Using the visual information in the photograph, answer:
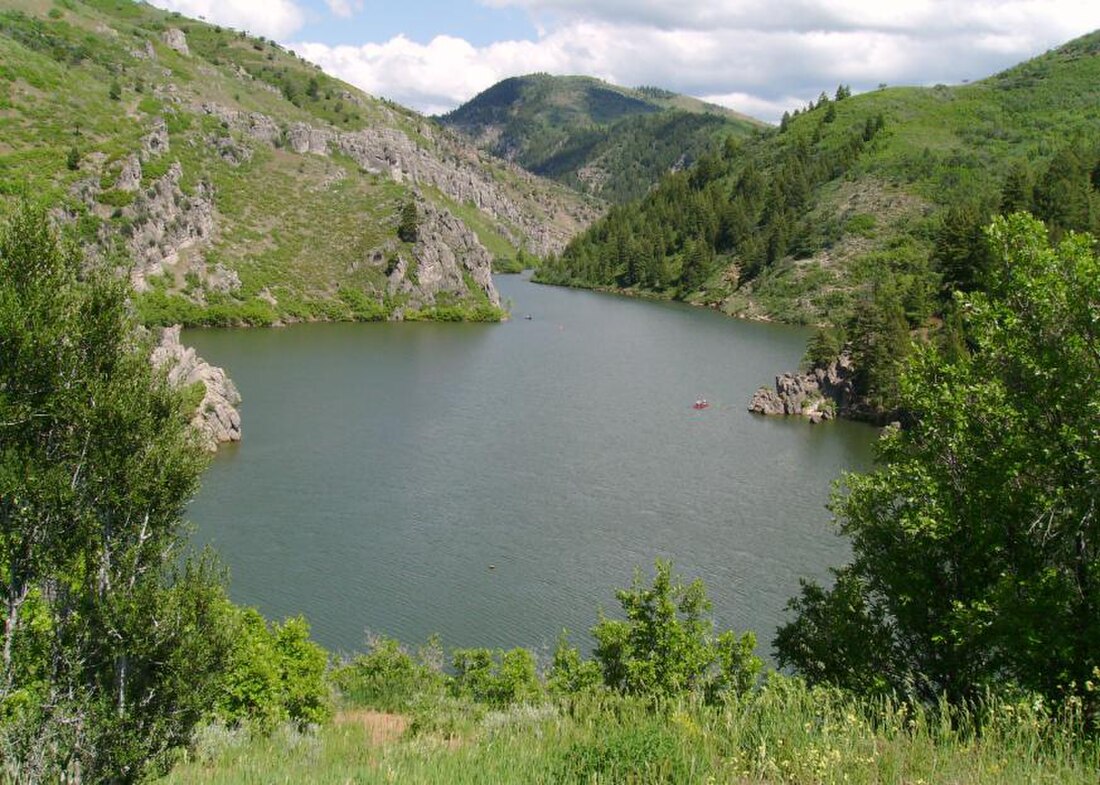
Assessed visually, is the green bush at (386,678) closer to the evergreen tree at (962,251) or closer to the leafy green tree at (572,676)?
the leafy green tree at (572,676)

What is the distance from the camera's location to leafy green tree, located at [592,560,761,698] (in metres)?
23.1

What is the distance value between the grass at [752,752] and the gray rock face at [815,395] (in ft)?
190

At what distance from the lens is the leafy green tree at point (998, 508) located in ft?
49.6

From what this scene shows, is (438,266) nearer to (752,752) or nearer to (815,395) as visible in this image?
(815,395)

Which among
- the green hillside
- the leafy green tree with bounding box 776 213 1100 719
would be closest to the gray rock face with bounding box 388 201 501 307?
the green hillside

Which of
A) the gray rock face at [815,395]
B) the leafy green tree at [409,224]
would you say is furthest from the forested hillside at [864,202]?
the leafy green tree at [409,224]

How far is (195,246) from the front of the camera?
370 ft

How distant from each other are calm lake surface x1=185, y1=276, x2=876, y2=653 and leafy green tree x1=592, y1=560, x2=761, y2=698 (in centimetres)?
677

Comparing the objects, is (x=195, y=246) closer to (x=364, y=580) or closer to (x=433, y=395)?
(x=433, y=395)

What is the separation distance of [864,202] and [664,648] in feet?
434

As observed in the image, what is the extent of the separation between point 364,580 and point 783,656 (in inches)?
767

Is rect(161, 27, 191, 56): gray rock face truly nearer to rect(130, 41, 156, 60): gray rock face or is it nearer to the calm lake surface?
rect(130, 41, 156, 60): gray rock face

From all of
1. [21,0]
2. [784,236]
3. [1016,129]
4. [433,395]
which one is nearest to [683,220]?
[784,236]

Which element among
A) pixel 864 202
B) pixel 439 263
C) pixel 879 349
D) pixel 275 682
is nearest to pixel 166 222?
pixel 439 263
